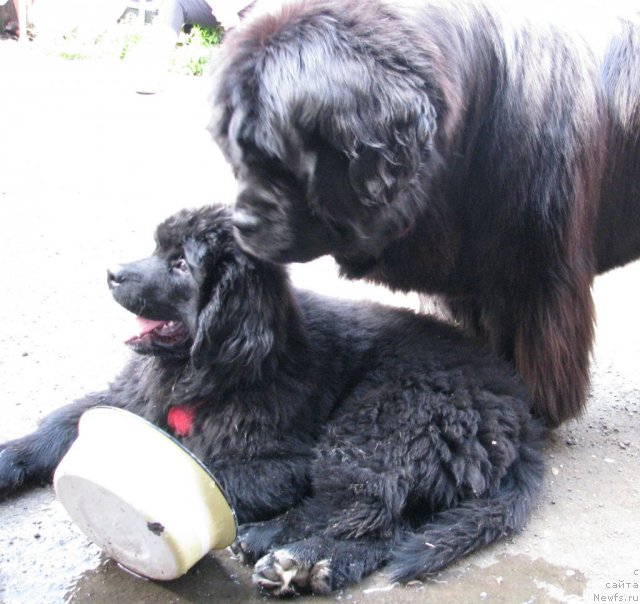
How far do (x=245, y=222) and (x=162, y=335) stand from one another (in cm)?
53

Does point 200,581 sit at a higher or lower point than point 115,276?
lower

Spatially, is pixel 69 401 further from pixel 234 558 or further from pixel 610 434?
pixel 610 434

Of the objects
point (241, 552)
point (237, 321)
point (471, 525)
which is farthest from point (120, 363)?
point (471, 525)

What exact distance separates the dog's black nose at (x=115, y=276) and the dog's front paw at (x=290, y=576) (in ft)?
2.91

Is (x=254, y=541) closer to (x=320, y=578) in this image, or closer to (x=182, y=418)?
(x=320, y=578)

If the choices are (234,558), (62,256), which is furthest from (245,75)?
(62,256)

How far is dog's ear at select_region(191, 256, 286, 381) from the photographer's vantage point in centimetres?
219

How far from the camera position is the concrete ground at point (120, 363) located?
1979mm

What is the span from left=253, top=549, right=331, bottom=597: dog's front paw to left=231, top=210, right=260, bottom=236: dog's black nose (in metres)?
0.82

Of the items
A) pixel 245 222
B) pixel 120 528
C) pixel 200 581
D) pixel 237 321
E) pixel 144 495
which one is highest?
pixel 245 222

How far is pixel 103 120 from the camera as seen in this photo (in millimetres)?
5988

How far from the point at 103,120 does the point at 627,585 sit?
5.13 m

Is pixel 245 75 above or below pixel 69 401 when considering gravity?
above

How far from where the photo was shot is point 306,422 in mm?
2318
